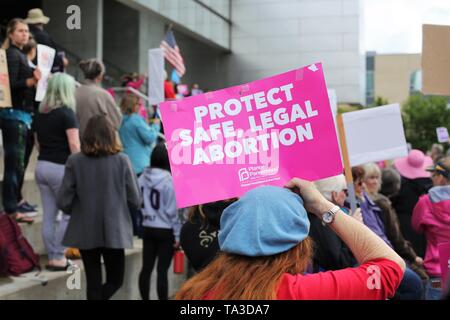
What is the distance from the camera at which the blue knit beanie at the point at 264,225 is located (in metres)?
1.86

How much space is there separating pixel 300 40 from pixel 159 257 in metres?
20.0

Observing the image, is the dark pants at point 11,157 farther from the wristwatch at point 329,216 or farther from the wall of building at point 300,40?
the wall of building at point 300,40

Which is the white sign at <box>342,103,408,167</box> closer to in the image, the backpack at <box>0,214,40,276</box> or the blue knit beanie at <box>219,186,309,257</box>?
the blue knit beanie at <box>219,186,309,257</box>

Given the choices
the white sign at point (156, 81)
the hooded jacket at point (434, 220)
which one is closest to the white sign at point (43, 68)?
the white sign at point (156, 81)

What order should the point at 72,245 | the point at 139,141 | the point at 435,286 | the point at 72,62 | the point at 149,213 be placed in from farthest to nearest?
the point at 72,62
the point at 139,141
the point at 149,213
the point at 72,245
the point at 435,286

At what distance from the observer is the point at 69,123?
5.30 meters

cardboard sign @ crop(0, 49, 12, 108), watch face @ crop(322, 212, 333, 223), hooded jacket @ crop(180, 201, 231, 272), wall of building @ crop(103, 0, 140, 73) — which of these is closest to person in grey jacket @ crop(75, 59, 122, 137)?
cardboard sign @ crop(0, 49, 12, 108)

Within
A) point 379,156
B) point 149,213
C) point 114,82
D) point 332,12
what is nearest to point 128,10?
point 114,82

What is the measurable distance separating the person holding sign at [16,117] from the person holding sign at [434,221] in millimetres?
3323

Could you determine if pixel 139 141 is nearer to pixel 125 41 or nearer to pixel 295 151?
pixel 295 151

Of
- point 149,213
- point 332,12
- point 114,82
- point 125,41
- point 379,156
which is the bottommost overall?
point 149,213

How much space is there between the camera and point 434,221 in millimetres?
4520

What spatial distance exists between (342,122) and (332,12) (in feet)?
70.2

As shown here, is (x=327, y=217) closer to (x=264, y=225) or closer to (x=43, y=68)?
(x=264, y=225)
